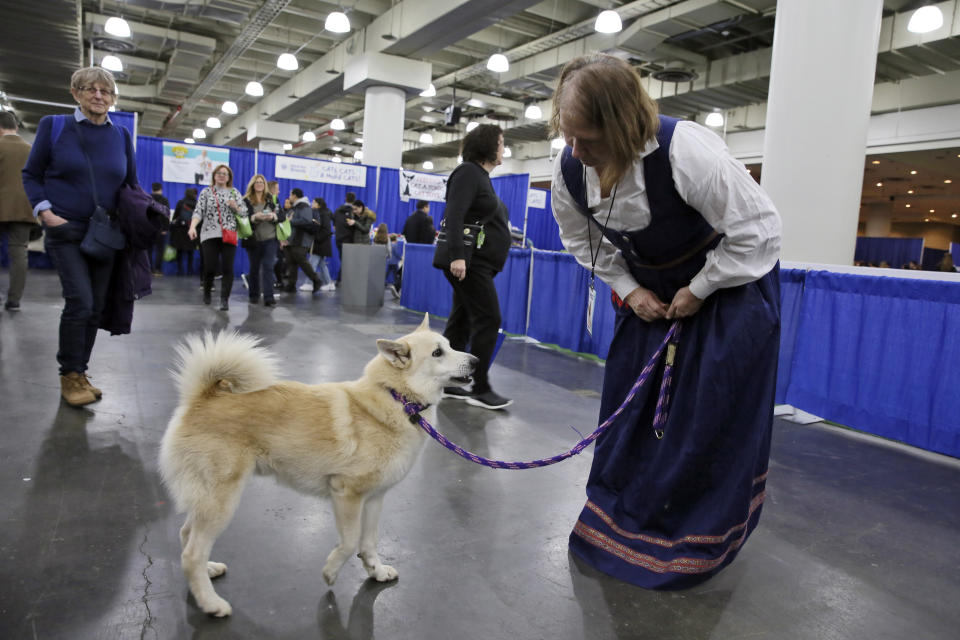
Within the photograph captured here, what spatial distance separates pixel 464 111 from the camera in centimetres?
1758

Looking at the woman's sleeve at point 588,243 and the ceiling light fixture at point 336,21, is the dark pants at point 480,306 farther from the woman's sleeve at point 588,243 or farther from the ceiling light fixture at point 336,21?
the ceiling light fixture at point 336,21

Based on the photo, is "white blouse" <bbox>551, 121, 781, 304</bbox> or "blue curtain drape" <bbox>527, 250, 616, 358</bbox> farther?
"blue curtain drape" <bbox>527, 250, 616, 358</bbox>

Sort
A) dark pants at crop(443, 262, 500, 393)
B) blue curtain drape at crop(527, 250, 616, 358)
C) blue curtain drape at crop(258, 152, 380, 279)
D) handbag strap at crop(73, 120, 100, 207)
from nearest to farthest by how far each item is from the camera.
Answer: handbag strap at crop(73, 120, 100, 207) < dark pants at crop(443, 262, 500, 393) < blue curtain drape at crop(527, 250, 616, 358) < blue curtain drape at crop(258, 152, 380, 279)

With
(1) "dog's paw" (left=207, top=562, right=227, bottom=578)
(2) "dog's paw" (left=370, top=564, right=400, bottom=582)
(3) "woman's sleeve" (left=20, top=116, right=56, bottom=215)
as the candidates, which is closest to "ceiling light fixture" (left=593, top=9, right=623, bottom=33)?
(3) "woman's sleeve" (left=20, top=116, right=56, bottom=215)

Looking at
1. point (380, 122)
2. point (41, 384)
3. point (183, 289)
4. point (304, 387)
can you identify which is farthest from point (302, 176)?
point (304, 387)

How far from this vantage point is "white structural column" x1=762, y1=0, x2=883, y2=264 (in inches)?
188

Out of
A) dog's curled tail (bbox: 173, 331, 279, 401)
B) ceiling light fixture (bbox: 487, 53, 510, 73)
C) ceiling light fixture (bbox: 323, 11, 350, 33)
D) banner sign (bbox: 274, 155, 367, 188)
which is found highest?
ceiling light fixture (bbox: 323, 11, 350, 33)

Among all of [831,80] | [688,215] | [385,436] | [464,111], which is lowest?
[385,436]

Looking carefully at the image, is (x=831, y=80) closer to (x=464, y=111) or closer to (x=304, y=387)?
(x=304, y=387)

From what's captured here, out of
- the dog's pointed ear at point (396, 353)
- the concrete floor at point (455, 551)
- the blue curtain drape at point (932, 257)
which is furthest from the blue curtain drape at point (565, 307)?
the blue curtain drape at point (932, 257)

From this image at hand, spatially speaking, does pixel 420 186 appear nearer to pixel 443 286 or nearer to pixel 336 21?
pixel 336 21

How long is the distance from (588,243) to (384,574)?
1.29 metres

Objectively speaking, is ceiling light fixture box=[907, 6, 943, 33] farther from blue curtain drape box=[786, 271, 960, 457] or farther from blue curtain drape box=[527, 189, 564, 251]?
blue curtain drape box=[527, 189, 564, 251]

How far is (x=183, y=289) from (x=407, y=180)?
19.0ft
